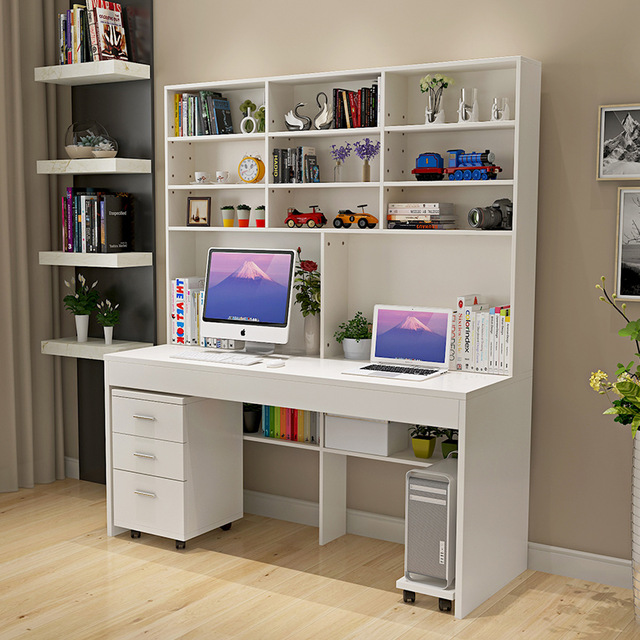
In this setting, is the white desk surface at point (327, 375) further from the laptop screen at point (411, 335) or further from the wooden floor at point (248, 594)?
the wooden floor at point (248, 594)

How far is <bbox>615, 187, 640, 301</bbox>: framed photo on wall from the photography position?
3146mm

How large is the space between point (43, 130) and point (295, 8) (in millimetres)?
1512

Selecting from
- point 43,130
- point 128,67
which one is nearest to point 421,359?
point 128,67

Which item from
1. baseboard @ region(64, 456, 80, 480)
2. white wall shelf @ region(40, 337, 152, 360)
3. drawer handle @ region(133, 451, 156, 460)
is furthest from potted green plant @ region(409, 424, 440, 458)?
baseboard @ region(64, 456, 80, 480)

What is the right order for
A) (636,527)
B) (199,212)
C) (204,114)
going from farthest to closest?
(199,212) < (204,114) < (636,527)

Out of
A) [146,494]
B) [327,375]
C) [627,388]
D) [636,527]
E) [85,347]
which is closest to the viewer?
[627,388]

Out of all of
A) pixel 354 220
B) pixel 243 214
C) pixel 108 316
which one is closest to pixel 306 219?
pixel 354 220

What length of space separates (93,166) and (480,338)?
2.06 metres

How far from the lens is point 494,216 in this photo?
3.22 m

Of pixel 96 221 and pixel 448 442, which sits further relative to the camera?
pixel 96 221

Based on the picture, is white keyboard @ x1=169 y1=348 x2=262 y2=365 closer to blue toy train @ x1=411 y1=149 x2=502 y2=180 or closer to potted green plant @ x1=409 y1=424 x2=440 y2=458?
potted green plant @ x1=409 y1=424 x2=440 y2=458

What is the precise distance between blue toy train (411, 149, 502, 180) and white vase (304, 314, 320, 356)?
0.77 meters

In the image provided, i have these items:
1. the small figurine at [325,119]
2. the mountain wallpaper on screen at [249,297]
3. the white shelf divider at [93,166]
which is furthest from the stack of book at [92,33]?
the mountain wallpaper on screen at [249,297]

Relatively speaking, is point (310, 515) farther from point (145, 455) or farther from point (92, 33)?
point (92, 33)
